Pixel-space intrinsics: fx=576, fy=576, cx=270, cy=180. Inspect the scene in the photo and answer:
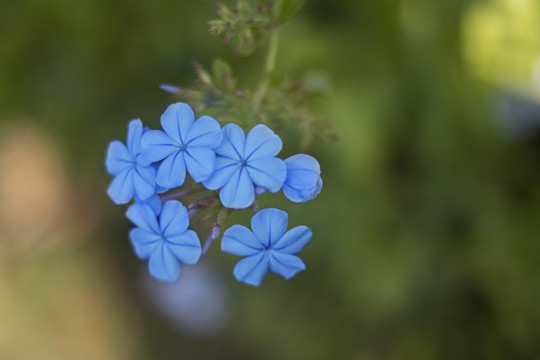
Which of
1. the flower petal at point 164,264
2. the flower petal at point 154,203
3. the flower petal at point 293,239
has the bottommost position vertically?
the flower petal at point 164,264

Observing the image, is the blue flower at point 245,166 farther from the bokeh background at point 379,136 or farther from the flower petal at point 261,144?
the bokeh background at point 379,136

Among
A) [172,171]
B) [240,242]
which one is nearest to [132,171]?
[172,171]

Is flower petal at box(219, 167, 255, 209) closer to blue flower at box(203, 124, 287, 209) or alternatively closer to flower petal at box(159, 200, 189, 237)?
blue flower at box(203, 124, 287, 209)

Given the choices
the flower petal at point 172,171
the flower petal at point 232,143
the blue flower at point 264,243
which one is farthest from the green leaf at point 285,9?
the blue flower at point 264,243

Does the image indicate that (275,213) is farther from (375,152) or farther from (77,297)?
(77,297)

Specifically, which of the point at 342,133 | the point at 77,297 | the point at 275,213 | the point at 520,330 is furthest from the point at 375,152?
the point at 77,297

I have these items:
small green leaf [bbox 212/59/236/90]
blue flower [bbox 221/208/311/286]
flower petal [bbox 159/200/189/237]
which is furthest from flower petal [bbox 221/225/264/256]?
small green leaf [bbox 212/59/236/90]

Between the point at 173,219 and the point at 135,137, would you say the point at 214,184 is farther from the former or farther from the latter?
the point at 135,137
